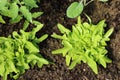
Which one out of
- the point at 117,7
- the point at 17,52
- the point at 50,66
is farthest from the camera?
the point at 117,7

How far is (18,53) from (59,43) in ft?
1.00

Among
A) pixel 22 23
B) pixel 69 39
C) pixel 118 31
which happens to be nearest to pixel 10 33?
pixel 22 23

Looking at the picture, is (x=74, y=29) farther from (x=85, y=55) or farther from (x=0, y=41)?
(x=0, y=41)

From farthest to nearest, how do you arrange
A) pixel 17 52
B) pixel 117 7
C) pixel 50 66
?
pixel 117 7
pixel 50 66
pixel 17 52

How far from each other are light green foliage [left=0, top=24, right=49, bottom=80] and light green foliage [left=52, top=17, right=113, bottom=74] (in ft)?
0.41

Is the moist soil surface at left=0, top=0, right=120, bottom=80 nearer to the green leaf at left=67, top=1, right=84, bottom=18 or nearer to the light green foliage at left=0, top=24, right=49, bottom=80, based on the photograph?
the light green foliage at left=0, top=24, right=49, bottom=80

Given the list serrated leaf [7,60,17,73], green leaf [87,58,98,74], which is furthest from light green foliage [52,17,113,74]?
serrated leaf [7,60,17,73]

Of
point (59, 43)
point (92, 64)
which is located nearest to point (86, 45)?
point (92, 64)

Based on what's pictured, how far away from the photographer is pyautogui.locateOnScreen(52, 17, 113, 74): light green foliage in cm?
188

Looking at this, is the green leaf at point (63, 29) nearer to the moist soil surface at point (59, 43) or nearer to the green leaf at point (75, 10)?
the moist soil surface at point (59, 43)

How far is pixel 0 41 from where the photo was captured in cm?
186

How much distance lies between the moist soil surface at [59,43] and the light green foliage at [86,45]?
92mm

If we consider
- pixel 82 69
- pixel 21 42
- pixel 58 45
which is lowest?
pixel 82 69

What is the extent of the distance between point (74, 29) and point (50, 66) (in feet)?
0.87
